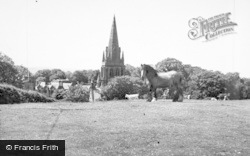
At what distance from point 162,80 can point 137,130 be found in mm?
11088

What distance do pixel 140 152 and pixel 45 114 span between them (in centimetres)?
817

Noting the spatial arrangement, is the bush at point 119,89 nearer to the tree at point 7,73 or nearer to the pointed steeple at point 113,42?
the tree at point 7,73

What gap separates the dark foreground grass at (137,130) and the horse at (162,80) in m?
4.73

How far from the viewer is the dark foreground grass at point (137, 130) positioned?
1055cm

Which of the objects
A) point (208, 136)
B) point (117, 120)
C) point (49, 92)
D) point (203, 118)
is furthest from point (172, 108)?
point (49, 92)

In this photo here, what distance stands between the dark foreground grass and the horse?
4725 millimetres

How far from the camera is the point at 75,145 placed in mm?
10523

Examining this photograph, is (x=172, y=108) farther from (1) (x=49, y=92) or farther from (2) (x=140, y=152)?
(1) (x=49, y=92)

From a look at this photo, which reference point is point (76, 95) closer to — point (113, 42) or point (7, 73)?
point (7, 73)

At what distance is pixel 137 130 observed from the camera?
1292 cm

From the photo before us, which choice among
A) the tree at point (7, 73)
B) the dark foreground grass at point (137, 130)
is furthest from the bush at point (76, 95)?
the dark foreground grass at point (137, 130)

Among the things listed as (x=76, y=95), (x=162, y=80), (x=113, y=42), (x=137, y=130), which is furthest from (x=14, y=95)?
(x=113, y=42)

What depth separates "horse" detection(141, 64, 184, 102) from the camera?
914 inches

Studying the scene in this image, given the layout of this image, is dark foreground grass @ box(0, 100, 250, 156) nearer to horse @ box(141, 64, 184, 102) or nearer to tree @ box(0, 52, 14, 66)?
horse @ box(141, 64, 184, 102)
